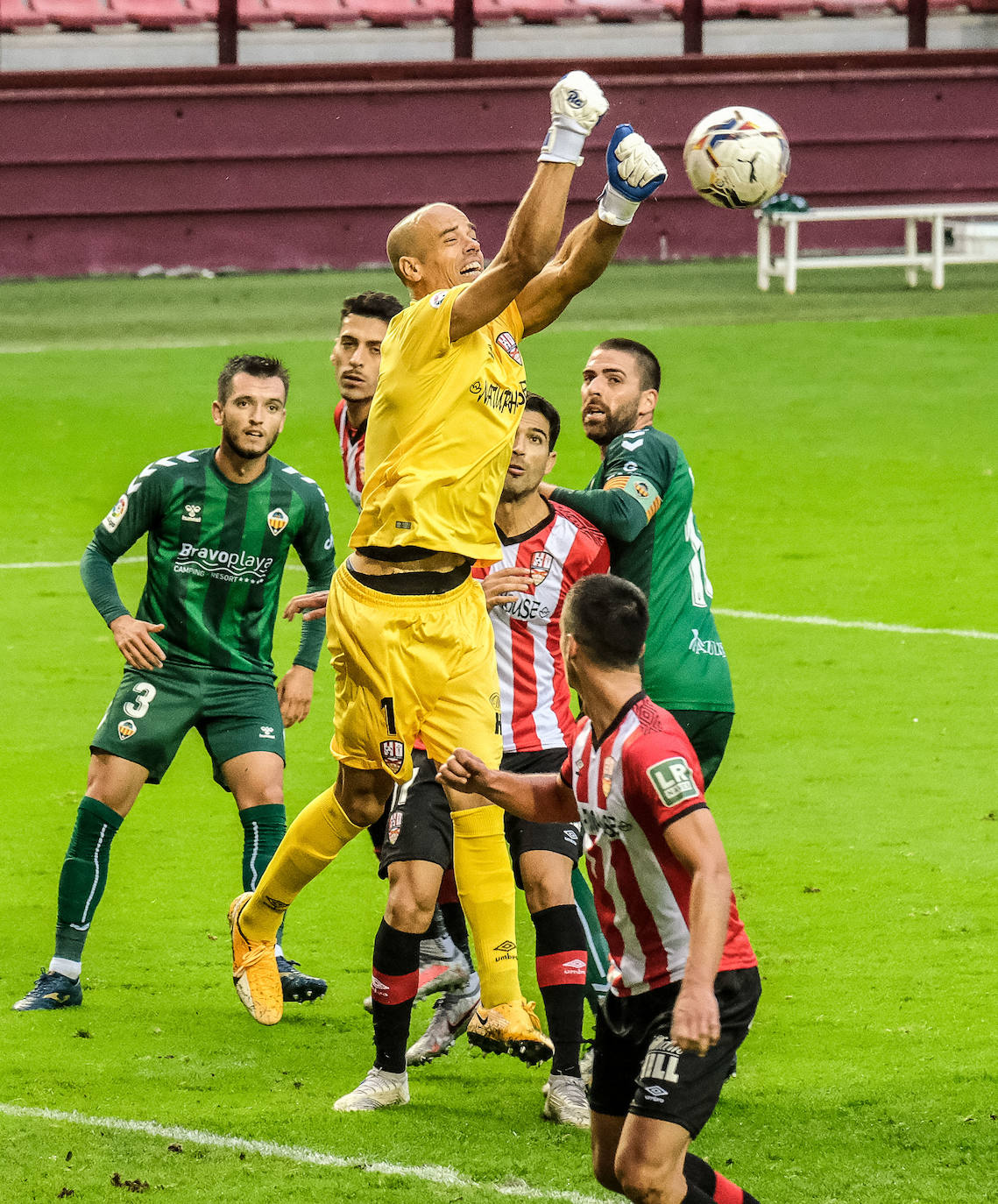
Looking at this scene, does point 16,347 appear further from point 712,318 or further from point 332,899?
point 332,899

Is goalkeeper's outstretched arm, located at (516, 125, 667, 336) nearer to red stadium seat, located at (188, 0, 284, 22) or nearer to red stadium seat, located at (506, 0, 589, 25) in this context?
red stadium seat, located at (188, 0, 284, 22)

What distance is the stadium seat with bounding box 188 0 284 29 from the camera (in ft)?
97.7

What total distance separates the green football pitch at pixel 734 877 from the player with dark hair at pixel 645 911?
710 millimetres

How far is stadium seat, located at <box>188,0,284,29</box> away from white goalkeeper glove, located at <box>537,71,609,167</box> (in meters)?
25.9

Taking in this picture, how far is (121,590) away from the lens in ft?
43.7

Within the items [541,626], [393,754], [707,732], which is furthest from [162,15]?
[393,754]

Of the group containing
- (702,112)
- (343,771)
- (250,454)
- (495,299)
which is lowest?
(343,771)

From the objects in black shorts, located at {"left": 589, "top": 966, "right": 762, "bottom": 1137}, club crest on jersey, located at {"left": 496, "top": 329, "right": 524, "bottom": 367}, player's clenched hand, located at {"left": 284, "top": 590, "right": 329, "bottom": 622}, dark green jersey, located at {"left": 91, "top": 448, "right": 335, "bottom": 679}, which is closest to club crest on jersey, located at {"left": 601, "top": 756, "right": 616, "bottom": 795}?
black shorts, located at {"left": 589, "top": 966, "right": 762, "bottom": 1137}

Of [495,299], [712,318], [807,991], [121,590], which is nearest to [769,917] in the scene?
[807,991]

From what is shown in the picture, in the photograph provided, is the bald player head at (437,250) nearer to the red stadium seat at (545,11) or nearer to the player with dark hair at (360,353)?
the player with dark hair at (360,353)

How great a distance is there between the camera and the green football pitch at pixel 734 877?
517 centimetres

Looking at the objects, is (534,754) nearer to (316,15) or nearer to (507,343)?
(507,343)

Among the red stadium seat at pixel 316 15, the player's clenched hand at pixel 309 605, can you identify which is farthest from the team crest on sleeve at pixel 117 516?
the red stadium seat at pixel 316 15

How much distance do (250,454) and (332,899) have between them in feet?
6.27
